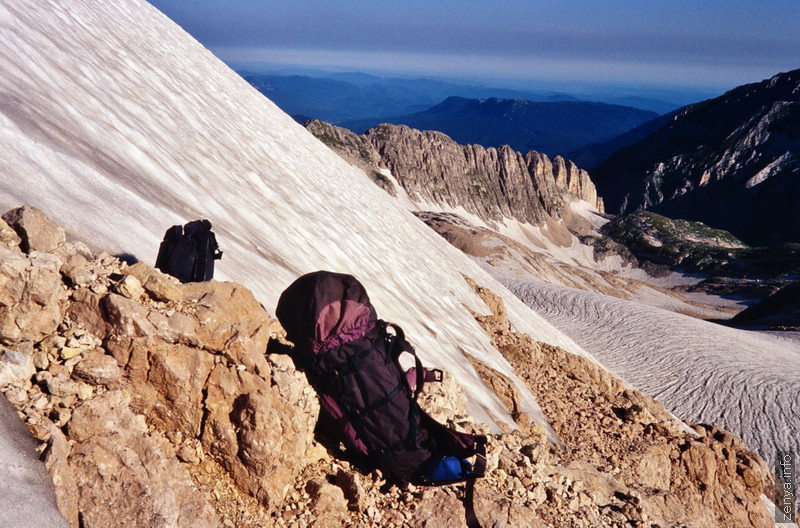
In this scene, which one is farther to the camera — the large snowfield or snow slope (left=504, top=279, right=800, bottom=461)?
snow slope (left=504, top=279, right=800, bottom=461)

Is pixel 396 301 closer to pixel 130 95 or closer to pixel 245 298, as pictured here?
pixel 245 298

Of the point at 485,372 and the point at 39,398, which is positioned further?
the point at 485,372

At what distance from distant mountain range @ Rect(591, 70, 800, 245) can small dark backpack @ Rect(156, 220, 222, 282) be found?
15290cm

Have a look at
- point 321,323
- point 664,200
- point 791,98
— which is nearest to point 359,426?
point 321,323

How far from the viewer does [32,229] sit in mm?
3299

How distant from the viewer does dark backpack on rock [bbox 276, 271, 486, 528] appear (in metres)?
3.92

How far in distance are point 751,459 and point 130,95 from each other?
13.1 meters

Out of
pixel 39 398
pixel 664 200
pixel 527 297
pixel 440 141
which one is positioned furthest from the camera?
pixel 664 200

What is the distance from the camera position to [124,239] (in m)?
4.36

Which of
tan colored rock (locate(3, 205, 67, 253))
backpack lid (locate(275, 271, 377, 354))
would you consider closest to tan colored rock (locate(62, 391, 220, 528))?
tan colored rock (locate(3, 205, 67, 253))

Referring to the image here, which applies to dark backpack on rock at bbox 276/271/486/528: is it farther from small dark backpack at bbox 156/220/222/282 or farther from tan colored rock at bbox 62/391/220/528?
tan colored rock at bbox 62/391/220/528

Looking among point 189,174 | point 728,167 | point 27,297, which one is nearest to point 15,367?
point 27,297

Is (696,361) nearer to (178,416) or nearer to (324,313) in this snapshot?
(324,313)

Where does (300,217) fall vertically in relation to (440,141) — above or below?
below
